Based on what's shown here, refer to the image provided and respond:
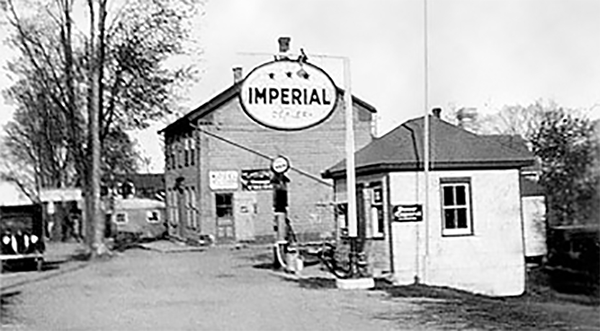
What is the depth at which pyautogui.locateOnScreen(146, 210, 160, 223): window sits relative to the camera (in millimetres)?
7709

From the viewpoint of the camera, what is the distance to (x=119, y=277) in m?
7.39

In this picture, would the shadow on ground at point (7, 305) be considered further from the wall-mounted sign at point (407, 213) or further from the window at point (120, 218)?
the wall-mounted sign at point (407, 213)

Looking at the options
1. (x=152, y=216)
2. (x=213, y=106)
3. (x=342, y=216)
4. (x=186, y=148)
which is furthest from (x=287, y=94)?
(x=342, y=216)

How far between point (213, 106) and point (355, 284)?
250 cm

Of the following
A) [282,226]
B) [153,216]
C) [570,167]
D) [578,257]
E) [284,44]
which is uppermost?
[284,44]

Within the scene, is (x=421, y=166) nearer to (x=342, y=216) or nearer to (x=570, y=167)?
(x=342, y=216)

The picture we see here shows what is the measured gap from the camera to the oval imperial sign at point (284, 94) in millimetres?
5984

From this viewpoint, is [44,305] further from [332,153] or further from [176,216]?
[332,153]

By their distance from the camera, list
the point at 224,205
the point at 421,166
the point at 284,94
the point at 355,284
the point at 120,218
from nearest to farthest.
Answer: the point at 284,94
the point at 120,218
the point at 224,205
the point at 355,284
the point at 421,166

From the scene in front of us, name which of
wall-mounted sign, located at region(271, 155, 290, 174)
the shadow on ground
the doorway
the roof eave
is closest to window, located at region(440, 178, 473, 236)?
the roof eave

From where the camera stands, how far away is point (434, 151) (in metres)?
10.0

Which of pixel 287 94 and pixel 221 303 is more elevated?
pixel 287 94

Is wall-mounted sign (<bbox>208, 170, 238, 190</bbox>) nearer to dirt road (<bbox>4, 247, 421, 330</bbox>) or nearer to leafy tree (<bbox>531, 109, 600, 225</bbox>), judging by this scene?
dirt road (<bbox>4, 247, 421, 330</bbox>)

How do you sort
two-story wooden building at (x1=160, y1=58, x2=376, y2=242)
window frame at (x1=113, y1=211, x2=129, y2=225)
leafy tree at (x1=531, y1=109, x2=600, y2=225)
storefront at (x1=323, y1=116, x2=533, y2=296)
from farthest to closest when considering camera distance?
storefront at (x1=323, y1=116, x2=533, y2=296) → window frame at (x1=113, y1=211, x2=129, y2=225) → two-story wooden building at (x1=160, y1=58, x2=376, y2=242) → leafy tree at (x1=531, y1=109, x2=600, y2=225)
